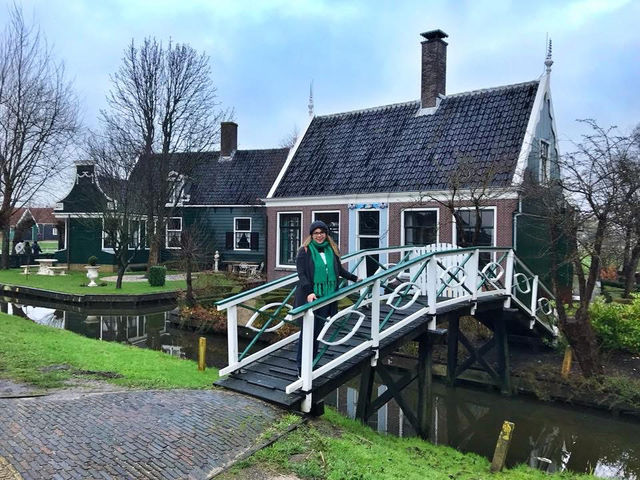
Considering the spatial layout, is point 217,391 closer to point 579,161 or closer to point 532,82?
point 579,161

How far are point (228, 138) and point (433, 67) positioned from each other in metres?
15.0

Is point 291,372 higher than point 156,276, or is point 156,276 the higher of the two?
point 291,372

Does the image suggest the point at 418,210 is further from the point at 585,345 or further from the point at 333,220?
the point at 585,345

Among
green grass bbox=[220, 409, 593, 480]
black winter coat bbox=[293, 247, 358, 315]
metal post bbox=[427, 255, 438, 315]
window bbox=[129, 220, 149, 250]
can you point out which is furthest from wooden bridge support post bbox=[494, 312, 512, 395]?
window bbox=[129, 220, 149, 250]

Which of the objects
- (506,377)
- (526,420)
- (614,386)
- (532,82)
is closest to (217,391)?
(526,420)

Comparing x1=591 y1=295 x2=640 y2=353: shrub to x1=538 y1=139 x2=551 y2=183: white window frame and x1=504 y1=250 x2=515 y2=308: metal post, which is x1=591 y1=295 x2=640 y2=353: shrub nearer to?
x1=504 y1=250 x2=515 y2=308: metal post

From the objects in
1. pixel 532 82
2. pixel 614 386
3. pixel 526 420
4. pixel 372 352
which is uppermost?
pixel 532 82

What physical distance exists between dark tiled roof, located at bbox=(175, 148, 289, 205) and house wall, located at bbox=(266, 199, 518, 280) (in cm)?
841

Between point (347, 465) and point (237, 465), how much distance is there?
3.14ft

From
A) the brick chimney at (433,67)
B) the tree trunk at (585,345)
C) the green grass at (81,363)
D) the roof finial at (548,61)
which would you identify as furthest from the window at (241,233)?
the tree trunk at (585,345)

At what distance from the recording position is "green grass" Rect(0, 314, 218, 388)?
6672mm

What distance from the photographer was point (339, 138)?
18.5 metres

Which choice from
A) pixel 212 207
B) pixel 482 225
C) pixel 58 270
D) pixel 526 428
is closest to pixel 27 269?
pixel 58 270

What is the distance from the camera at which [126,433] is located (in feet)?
15.1
